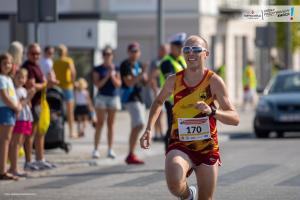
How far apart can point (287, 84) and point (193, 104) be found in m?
16.1

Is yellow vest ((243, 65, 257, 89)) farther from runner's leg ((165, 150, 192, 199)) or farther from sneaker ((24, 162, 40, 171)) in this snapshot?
runner's leg ((165, 150, 192, 199))

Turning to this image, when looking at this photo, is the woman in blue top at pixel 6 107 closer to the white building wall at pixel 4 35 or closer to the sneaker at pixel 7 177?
the sneaker at pixel 7 177

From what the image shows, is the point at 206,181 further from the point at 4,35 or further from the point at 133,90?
the point at 4,35

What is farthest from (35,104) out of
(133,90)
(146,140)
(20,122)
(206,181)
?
(206,181)

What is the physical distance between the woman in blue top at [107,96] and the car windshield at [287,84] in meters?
7.72

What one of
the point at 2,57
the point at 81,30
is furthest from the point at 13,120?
the point at 81,30

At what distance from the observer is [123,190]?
15016mm

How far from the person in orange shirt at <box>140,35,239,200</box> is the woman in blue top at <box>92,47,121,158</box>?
8.29 m

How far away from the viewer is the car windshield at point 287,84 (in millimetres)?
26719

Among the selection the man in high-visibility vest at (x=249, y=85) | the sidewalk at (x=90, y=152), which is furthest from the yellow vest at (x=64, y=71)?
the man in high-visibility vest at (x=249, y=85)

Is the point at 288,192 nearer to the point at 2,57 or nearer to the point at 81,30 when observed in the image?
the point at 2,57

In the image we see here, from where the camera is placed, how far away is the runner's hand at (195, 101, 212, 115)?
10.3 meters

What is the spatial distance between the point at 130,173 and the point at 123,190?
2.36 metres

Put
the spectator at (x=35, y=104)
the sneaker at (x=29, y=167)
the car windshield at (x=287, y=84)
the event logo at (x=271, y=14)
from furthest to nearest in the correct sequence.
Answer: the car windshield at (x=287, y=84) < the sneaker at (x=29, y=167) < the spectator at (x=35, y=104) < the event logo at (x=271, y=14)
